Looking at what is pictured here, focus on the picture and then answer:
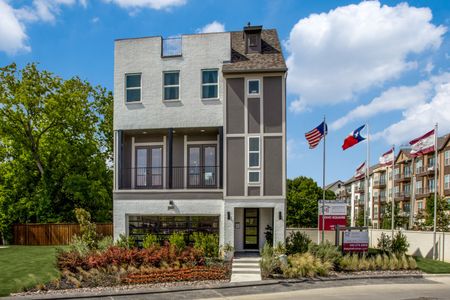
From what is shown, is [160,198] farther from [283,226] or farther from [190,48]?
[190,48]

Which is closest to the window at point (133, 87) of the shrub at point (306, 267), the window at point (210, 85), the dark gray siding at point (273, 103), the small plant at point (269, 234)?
the window at point (210, 85)

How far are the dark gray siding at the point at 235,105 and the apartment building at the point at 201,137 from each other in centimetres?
5

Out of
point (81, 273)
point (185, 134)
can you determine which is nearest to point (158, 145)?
point (185, 134)

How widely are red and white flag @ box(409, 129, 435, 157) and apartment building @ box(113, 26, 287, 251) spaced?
876 centimetres

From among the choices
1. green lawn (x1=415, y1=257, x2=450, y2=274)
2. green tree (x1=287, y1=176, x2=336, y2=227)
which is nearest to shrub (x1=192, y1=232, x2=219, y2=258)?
green lawn (x1=415, y1=257, x2=450, y2=274)

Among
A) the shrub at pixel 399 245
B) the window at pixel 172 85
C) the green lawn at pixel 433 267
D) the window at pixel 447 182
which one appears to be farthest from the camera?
the window at pixel 447 182

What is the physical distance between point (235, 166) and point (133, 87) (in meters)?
6.81

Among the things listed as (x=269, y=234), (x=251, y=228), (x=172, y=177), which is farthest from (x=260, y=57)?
(x=269, y=234)

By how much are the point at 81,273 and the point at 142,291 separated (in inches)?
121

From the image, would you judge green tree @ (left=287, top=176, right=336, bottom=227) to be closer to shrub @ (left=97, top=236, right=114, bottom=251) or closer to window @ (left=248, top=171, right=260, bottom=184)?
window @ (left=248, top=171, right=260, bottom=184)

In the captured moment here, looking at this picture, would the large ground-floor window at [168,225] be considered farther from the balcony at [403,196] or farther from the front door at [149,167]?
the balcony at [403,196]

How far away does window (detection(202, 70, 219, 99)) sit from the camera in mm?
19984

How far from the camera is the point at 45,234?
29.0 meters

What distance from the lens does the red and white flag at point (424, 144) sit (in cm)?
2164
